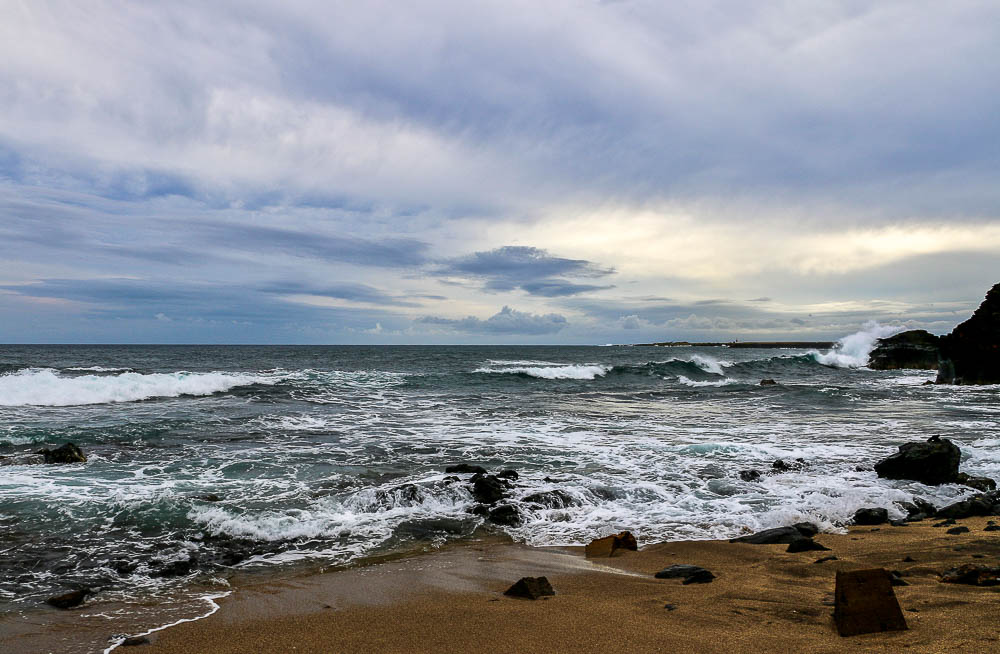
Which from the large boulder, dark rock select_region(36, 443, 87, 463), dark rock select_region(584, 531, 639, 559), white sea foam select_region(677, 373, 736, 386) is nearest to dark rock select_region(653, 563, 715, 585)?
dark rock select_region(584, 531, 639, 559)

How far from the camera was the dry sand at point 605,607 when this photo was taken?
3.56 m

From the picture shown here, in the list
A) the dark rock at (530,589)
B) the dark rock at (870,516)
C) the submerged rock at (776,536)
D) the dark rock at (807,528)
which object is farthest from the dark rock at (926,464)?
the dark rock at (530,589)

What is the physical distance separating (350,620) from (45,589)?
9.95 feet

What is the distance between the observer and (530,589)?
4590mm

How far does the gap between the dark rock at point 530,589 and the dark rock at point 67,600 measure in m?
3.57

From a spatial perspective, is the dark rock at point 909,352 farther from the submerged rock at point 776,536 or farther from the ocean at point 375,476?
the submerged rock at point 776,536

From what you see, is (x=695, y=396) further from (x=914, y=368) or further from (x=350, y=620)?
(x=914, y=368)

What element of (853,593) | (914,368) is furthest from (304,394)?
(914,368)

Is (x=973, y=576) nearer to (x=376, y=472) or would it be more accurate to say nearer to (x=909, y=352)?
(x=376, y=472)

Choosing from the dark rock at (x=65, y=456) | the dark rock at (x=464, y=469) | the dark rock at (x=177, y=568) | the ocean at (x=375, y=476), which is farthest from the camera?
the dark rock at (x=65, y=456)

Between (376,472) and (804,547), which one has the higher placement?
(804,547)

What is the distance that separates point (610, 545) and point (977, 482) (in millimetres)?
6907

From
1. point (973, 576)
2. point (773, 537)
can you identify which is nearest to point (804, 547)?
point (773, 537)

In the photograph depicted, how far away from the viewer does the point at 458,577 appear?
525cm
